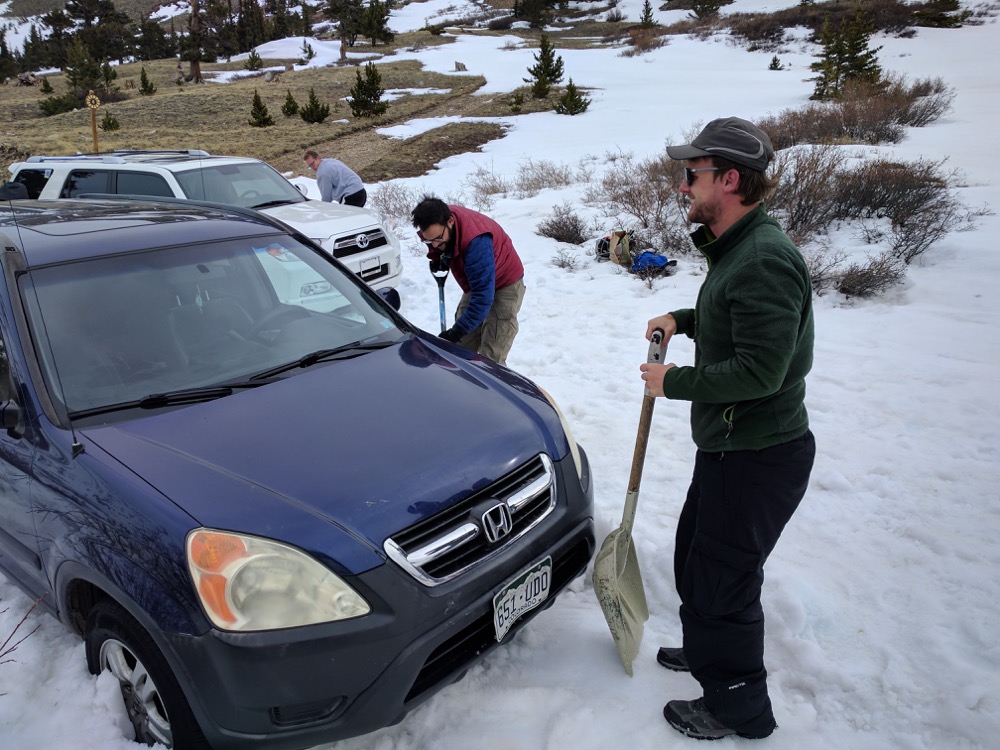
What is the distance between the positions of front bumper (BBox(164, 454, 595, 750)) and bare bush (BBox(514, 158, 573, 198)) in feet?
35.7

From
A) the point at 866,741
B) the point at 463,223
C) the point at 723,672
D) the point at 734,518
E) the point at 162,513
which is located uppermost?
the point at 463,223

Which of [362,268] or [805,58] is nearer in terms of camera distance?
[362,268]

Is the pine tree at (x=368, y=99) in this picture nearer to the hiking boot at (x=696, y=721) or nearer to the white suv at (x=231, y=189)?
the white suv at (x=231, y=189)

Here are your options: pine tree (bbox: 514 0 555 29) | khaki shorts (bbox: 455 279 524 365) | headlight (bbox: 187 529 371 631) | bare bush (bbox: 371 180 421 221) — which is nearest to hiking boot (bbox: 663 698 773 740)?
headlight (bbox: 187 529 371 631)

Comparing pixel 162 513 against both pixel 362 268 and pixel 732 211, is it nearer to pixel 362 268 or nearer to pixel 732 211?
pixel 732 211

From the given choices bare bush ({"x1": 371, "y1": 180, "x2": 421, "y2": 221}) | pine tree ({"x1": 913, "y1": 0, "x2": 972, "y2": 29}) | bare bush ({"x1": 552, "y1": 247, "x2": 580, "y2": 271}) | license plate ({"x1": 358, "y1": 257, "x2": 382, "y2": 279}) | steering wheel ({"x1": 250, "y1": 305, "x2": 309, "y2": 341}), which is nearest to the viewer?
steering wheel ({"x1": 250, "y1": 305, "x2": 309, "y2": 341})

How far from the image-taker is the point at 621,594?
2.52 m

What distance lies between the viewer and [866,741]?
2.23 m

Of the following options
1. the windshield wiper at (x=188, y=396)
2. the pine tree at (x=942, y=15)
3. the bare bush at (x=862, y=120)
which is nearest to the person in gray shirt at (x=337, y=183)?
the windshield wiper at (x=188, y=396)

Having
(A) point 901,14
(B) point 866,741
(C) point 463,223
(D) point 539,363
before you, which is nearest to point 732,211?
(B) point 866,741

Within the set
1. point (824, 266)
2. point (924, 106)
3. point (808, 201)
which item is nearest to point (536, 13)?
point (924, 106)

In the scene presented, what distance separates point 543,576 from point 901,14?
3886 cm

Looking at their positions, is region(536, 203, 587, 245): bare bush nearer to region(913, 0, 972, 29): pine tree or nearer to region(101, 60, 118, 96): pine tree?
region(913, 0, 972, 29): pine tree

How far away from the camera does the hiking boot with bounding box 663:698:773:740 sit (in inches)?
87.0
